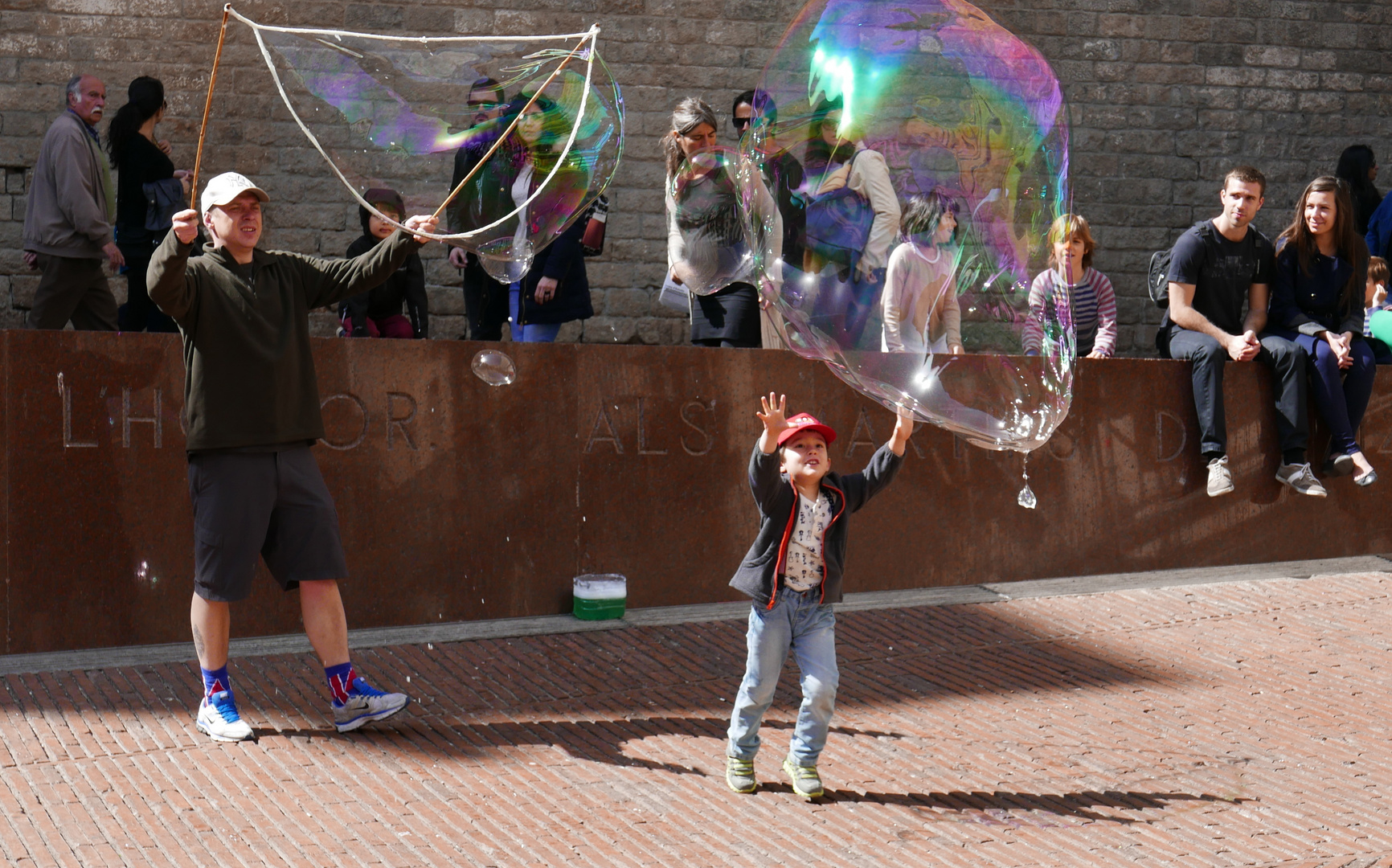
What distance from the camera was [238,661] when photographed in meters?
5.84

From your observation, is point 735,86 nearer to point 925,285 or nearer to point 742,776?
point 925,285

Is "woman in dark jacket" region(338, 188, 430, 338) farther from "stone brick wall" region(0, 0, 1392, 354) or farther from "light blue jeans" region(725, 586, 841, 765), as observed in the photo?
"stone brick wall" region(0, 0, 1392, 354)

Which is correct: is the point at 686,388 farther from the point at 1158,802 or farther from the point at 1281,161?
the point at 1281,161

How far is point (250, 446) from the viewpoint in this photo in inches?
194

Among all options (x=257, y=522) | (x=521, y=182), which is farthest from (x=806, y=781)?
(x=521, y=182)

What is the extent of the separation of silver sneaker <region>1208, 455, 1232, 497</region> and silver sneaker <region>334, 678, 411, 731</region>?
472 centimetres

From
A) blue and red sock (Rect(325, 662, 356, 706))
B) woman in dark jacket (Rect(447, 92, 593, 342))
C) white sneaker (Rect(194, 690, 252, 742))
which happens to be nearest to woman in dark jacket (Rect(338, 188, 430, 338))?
woman in dark jacket (Rect(447, 92, 593, 342))

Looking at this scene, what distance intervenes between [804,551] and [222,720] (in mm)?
2065

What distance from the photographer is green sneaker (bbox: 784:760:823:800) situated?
4.53m

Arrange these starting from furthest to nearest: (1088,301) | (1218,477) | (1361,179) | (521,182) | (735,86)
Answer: (735,86)
(1361,179)
(1088,301)
(1218,477)
(521,182)

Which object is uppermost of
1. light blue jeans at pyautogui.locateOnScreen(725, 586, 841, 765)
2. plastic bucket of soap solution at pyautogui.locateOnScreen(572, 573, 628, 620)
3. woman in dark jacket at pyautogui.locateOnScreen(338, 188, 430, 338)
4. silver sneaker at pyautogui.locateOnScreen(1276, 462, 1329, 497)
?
woman in dark jacket at pyautogui.locateOnScreen(338, 188, 430, 338)

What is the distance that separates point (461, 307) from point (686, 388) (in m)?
5.29

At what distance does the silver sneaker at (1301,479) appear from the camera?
7969mm

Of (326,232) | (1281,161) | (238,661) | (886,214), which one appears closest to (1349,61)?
(1281,161)
